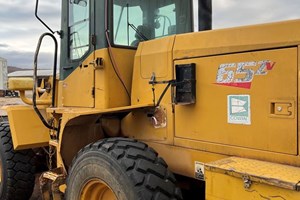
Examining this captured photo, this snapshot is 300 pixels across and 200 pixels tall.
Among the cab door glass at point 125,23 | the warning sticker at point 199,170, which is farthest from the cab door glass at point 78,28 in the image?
the warning sticker at point 199,170

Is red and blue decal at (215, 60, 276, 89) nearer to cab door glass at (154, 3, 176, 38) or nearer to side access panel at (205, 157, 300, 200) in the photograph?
side access panel at (205, 157, 300, 200)

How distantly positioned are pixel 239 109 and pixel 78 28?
85.1 inches

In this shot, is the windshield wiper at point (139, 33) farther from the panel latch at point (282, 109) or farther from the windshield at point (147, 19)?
the panel latch at point (282, 109)

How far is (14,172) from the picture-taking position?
16.6 feet

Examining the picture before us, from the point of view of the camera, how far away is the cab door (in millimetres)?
4066

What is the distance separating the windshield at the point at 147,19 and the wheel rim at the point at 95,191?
1402 mm

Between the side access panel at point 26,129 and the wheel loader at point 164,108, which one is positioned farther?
the side access panel at point 26,129

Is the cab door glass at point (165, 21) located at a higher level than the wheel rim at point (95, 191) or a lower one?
higher

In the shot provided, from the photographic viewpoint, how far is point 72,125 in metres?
4.11

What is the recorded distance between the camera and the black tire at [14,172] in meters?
5.03

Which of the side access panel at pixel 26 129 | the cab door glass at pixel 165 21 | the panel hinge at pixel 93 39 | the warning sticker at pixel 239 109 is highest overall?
the cab door glass at pixel 165 21

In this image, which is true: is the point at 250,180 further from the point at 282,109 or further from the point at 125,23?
the point at 125,23

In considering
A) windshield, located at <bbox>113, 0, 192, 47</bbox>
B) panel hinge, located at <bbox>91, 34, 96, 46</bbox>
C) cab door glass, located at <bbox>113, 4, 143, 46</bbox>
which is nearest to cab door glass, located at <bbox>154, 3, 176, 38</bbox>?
windshield, located at <bbox>113, 0, 192, 47</bbox>

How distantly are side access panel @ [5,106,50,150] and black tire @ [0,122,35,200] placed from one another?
1.26ft
